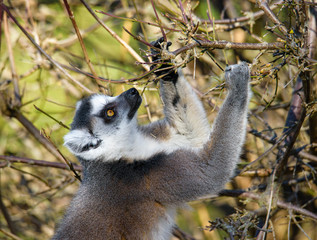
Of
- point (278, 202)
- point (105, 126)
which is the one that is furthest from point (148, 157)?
point (278, 202)

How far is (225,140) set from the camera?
3117mm

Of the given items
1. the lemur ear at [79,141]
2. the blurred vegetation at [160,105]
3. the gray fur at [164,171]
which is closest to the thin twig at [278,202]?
the blurred vegetation at [160,105]

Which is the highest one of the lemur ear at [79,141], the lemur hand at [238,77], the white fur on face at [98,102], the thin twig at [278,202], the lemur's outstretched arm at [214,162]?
the white fur on face at [98,102]

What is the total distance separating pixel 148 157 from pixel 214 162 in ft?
1.99

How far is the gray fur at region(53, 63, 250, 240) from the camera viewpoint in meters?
3.13

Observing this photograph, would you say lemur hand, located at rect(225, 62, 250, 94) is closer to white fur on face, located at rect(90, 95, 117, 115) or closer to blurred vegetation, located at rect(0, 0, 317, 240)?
blurred vegetation, located at rect(0, 0, 317, 240)

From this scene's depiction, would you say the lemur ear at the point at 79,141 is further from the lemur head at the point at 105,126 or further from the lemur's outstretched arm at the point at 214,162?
the lemur's outstretched arm at the point at 214,162

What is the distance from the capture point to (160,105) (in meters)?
4.75

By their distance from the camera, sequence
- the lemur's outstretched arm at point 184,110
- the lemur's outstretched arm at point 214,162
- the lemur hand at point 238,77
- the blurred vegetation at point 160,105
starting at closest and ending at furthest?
1. the lemur hand at point 238,77
2. the lemur's outstretched arm at point 214,162
3. the blurred vegetation at point 160,105
4. the lemur's outstretched arm at point 184,110

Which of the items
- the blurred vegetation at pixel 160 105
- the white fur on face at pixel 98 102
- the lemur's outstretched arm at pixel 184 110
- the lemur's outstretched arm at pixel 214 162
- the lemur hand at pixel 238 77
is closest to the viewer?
the lemur hand at pixel 238 77

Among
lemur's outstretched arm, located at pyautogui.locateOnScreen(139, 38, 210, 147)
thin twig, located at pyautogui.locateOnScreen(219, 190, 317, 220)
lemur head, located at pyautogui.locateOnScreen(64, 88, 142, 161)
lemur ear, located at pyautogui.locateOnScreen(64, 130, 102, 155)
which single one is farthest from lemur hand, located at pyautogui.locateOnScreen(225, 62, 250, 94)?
lemur ear, located at pyautogui.locateOnScreen(64, 130, 102, 155)

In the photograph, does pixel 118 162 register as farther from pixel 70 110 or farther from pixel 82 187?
pixel 70 110

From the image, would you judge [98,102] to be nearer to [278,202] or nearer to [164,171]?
[164,171]

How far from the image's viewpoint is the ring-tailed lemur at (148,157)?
10.3 ft
